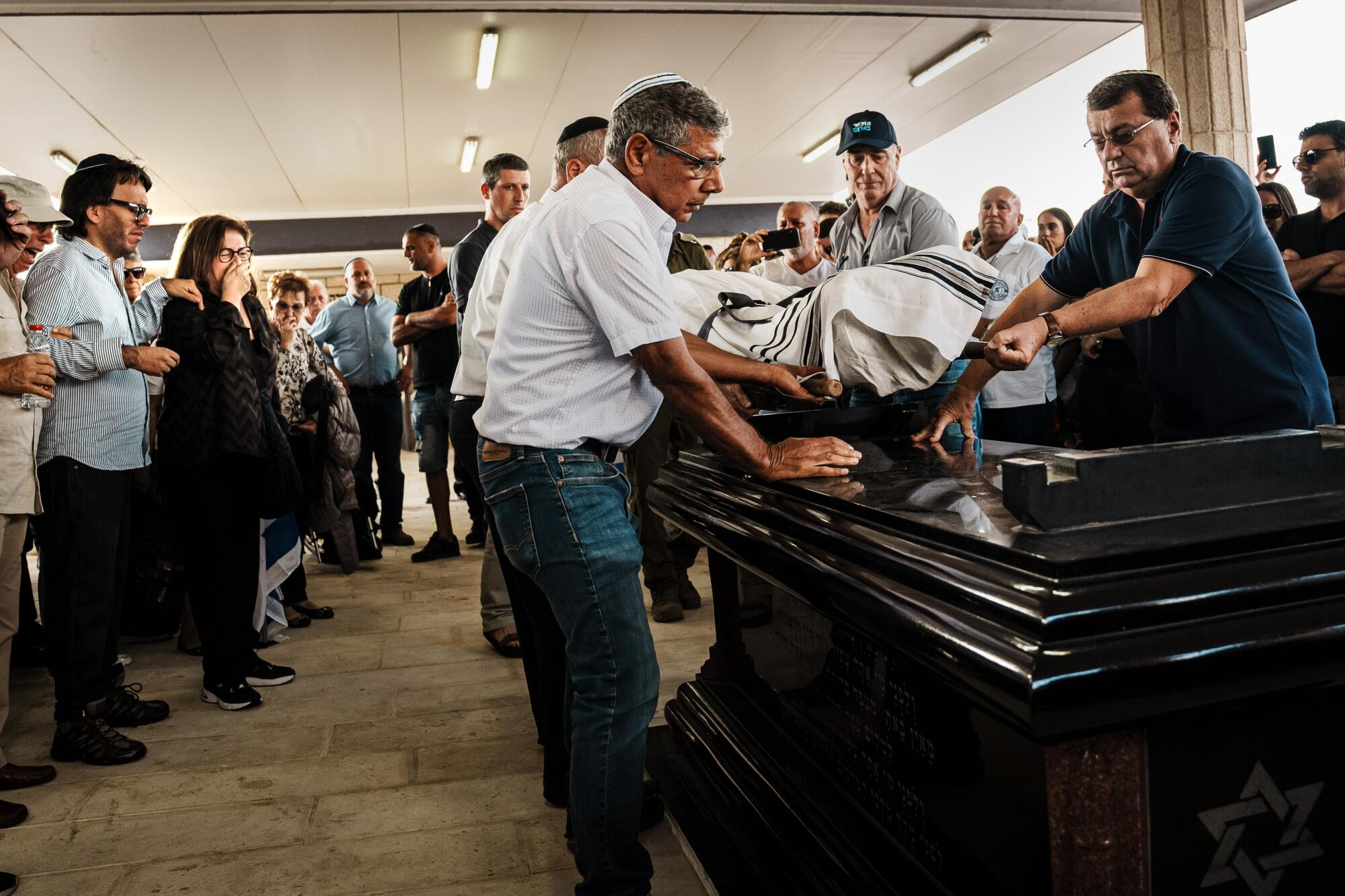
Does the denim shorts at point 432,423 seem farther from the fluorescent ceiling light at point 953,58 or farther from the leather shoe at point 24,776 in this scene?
the fluorescent ceiling light at point 953,58

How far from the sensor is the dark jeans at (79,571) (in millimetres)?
2660

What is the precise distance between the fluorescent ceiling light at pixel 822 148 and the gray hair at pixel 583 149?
8.14 meters

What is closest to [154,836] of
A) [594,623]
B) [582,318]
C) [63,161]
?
[594,623]

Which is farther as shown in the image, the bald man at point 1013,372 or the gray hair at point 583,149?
the bald man at point 1013,372

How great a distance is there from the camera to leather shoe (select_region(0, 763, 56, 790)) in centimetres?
248

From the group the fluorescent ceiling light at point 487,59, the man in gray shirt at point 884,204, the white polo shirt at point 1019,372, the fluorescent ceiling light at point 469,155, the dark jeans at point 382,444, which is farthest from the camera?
the fluorescent ceiling light at point 469,155

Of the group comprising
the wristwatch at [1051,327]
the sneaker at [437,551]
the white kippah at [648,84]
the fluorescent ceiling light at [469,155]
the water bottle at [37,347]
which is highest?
the fluorescent ceiling light at [469,155]

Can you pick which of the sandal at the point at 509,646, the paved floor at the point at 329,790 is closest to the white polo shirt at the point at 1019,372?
the paved floor at the point at 329,790

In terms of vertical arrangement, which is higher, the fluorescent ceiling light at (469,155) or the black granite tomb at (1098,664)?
the fluorescent ceiling light at (469,155)

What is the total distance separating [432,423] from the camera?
5090 mm

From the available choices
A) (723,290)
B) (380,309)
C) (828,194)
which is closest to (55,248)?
(723,290)

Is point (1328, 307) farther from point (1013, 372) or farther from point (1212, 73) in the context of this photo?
point (1212, 73)

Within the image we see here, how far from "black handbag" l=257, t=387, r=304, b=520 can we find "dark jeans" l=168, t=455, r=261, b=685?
4 centimetres

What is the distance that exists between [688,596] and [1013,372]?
1.58 metres
